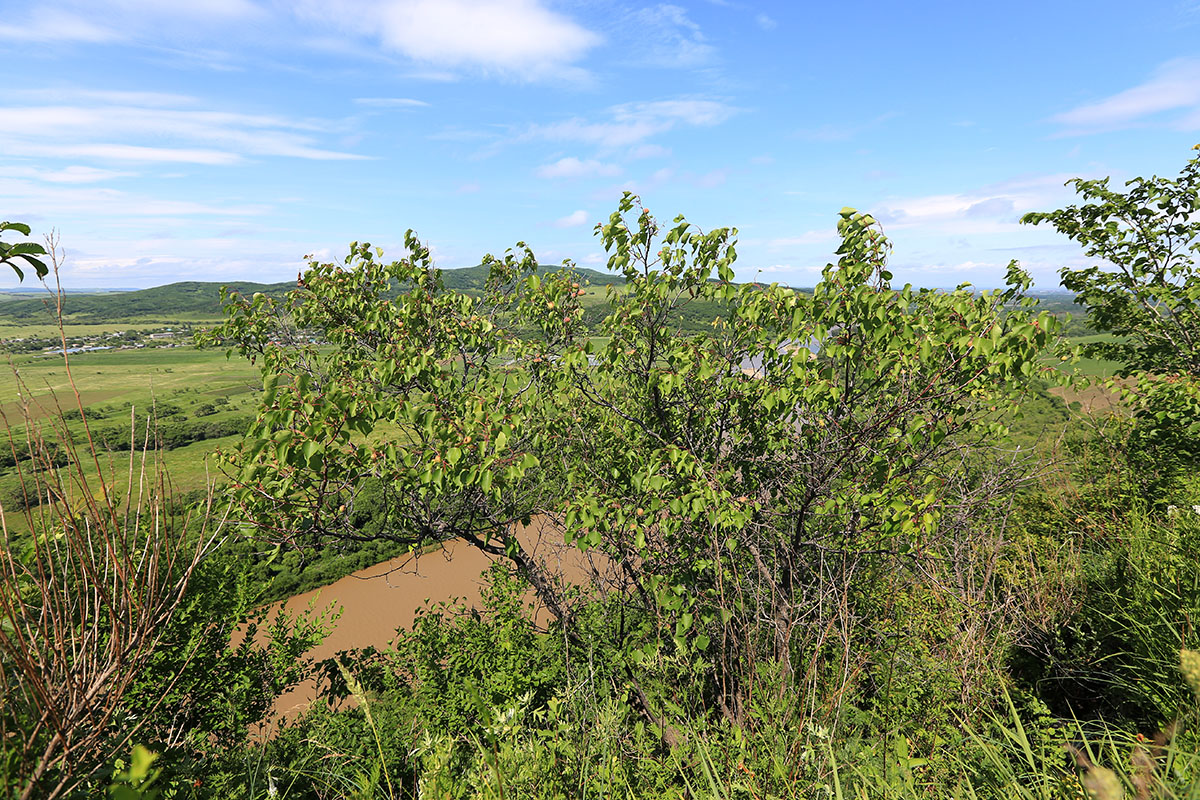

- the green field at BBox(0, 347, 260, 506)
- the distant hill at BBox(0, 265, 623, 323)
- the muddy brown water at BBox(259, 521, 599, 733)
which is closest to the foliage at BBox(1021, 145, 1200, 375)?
the muddy brown water at BBox(259, 521, 599, 733)

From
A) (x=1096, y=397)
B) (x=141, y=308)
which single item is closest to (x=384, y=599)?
(x=1096, y=397)

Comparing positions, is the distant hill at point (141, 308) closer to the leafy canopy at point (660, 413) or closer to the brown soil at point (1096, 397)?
the brown soil at point (1096, 397)

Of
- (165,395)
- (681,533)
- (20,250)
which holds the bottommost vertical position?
(165,395)

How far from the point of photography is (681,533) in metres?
5.73

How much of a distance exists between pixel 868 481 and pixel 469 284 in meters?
154

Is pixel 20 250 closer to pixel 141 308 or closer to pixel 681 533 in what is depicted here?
pixel 681 533

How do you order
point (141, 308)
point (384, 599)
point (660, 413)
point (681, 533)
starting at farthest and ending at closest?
point (141, 308)
point (384, 599)
point (660, 413)
point (681, 533)

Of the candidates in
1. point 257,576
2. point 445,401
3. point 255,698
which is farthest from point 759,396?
point 257,576

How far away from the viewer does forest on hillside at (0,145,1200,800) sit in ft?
8.89

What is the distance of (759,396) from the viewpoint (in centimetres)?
591

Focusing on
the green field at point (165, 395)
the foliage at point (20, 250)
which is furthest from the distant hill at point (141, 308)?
the foliage at point (20, 250)

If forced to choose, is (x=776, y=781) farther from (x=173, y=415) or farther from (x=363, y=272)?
(x=173, y=415)

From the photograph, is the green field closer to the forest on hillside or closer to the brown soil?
the forest on hillside

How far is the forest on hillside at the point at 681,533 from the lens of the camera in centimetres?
271
